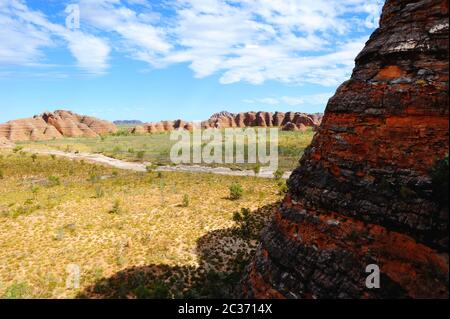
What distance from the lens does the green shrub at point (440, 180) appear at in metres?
9.13

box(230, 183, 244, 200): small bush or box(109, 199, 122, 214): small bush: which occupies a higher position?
box(230, 183, 244, 200): small bush

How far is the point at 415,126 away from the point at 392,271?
4.42 metres

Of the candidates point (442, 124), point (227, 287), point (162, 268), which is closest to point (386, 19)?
point (442, 124)

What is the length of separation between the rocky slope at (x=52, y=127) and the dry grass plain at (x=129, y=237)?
312 ft

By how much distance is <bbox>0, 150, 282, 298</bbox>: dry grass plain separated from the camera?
17.8 meters

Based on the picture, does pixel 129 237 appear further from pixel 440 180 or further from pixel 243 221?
pixel 440 180

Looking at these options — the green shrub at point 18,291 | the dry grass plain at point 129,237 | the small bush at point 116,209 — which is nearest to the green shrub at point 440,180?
the dry grass plain at point 129,237

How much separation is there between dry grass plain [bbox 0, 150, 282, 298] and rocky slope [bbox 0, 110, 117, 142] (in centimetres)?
9498

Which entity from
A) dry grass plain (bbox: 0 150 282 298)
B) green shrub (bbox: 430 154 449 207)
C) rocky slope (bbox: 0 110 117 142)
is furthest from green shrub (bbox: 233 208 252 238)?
rocky slope (bbox: 0 110 117 142)

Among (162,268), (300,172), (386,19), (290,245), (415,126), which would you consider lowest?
(162,268)

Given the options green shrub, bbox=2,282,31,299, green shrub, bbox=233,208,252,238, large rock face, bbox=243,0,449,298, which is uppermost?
large rock face, bbox=243,0,449,298

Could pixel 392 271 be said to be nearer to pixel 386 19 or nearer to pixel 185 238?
pixel 386 19

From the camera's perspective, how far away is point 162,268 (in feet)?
63.9

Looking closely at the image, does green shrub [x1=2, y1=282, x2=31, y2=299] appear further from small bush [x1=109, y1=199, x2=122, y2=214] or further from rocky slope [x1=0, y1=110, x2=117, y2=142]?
rocky slope [x1=0, y1=110, x2=117, y2=142]
